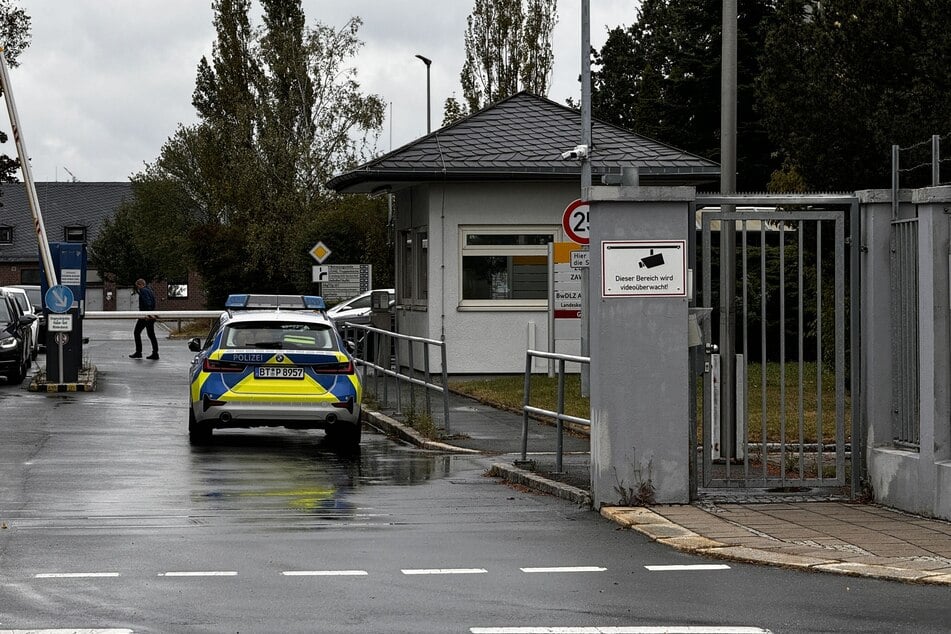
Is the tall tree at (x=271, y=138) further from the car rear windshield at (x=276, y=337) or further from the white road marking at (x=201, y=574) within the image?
the white road marking at (x=201, y=574)

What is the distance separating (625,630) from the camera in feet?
22.8

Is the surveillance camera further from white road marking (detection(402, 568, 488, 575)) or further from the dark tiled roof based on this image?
the dark tiled roof

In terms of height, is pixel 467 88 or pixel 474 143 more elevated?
pixel 467 88

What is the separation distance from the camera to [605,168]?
2767 cm

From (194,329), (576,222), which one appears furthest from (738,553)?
(194,329)

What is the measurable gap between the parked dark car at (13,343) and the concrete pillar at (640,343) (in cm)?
1898

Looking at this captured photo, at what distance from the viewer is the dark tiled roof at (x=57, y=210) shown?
108625mm

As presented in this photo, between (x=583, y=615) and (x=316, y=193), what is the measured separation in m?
49.8

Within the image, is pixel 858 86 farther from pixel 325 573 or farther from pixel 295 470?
pixel 325 573

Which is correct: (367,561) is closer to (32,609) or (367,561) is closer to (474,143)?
(32,609)

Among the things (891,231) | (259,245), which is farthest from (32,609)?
(259,245)

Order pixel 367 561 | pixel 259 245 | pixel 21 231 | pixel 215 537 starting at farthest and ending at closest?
1. pixel 21 231
2. pixel 259 245
3. pixel 215 537
4. pixel 367 561

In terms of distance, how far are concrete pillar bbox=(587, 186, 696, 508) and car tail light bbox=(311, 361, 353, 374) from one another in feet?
20.7

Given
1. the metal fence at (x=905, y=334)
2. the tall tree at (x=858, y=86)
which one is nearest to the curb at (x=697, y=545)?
the metal fence at (x=905, y=334)
